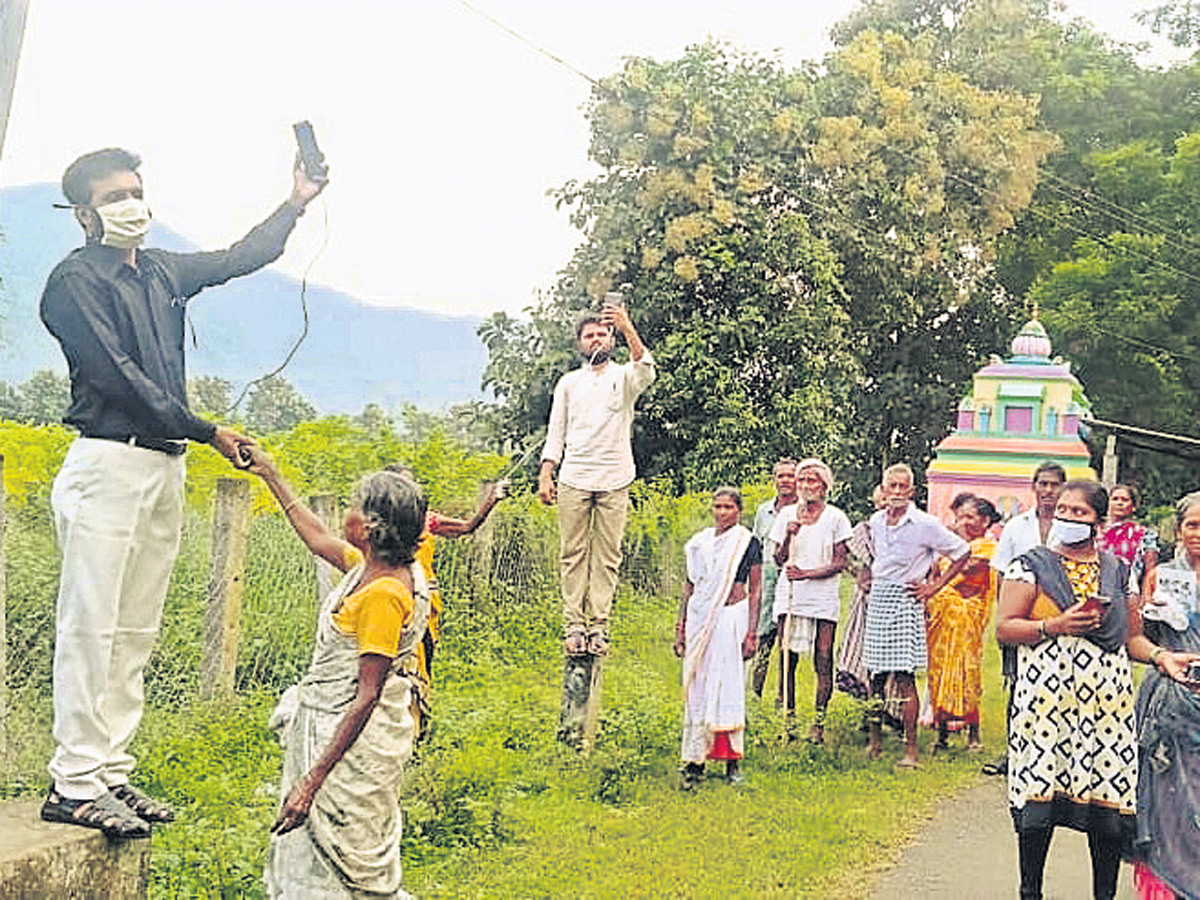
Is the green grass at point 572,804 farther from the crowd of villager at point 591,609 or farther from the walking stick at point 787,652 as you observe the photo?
the crowd of villager at point 591,609

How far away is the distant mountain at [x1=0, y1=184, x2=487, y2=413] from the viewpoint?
6.16m

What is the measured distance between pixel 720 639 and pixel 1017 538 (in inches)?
71.9

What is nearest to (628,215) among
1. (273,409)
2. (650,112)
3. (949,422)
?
(650,112)

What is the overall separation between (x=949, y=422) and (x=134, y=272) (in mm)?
26453

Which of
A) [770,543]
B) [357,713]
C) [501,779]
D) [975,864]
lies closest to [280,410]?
[770,543]

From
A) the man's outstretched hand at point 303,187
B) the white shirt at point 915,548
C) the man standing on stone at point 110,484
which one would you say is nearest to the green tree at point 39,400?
the white shirt at point 915,548

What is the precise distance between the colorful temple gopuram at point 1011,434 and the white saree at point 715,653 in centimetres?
1484

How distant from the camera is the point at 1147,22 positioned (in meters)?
34.2

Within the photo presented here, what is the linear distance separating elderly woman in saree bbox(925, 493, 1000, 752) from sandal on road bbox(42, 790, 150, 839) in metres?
6.53

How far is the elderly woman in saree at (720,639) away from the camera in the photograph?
8.70 metres

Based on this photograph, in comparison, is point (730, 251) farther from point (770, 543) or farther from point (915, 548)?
point (915, 548)

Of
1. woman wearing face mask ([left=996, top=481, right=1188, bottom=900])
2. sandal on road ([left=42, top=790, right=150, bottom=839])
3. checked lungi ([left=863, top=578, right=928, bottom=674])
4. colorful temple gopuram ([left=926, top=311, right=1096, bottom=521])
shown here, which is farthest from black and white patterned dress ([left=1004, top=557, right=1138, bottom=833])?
colorful temple gopuram ([left=926, top=311, right=1096, bottom=521])

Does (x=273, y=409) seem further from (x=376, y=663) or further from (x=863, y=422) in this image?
(x=863, y=422)

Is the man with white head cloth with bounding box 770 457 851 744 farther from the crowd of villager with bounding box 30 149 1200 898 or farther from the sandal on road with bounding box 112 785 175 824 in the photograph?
the sandal on road with bounding box 112 785 175 824
